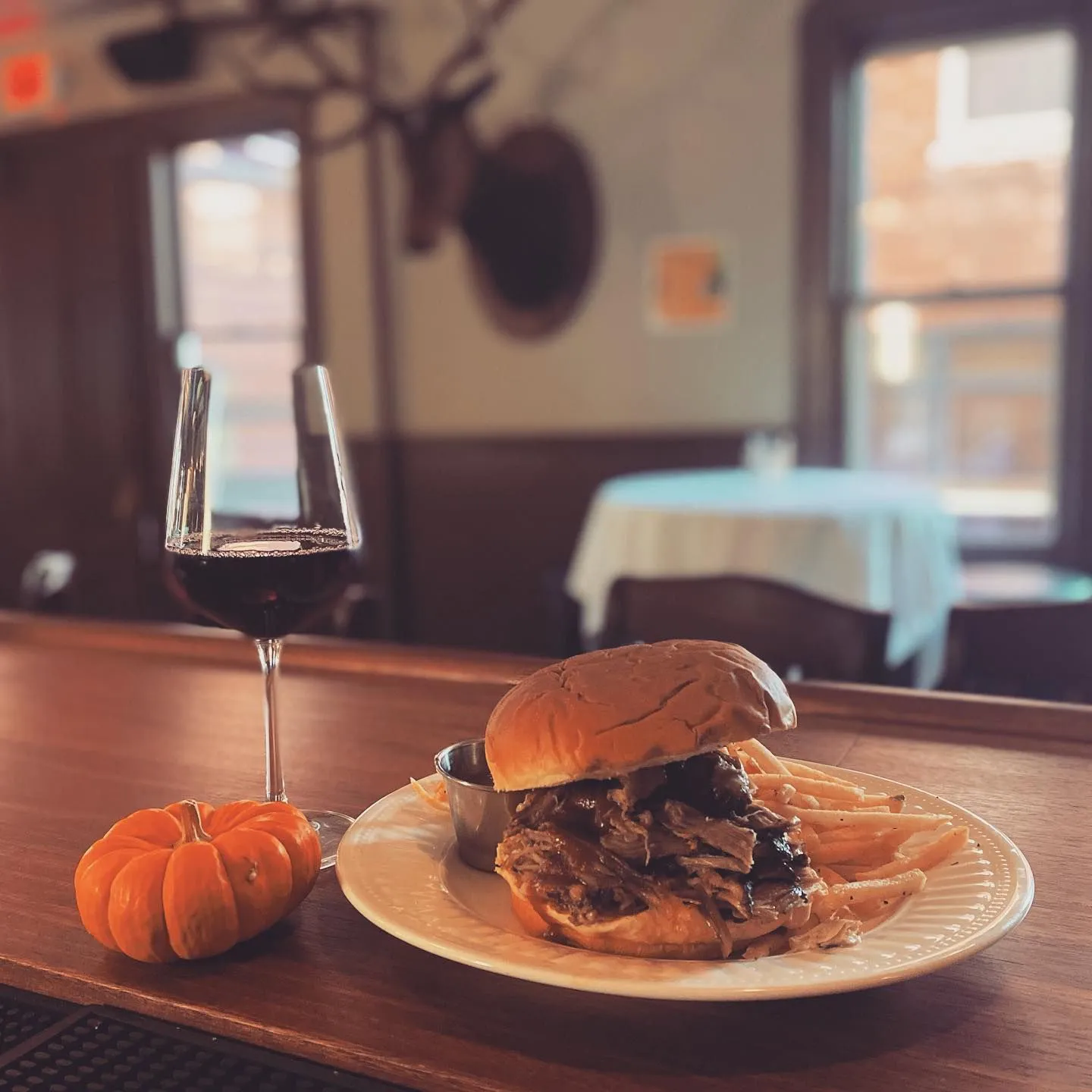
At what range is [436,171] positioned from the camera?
4.67m

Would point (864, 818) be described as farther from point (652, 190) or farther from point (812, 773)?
point (652, 190)

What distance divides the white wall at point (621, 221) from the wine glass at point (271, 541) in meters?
3.65

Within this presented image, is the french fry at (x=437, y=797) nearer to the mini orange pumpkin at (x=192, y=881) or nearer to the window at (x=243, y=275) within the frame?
the mini orange pumpkin at (x=192, y=881)

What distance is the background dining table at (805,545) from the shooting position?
296 cm

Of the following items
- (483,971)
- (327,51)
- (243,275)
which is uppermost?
(327,51)

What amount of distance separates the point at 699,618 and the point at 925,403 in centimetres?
301

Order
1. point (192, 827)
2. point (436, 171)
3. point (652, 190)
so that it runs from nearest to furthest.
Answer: point (192, 827)
point (652, 190)
point (436, 171)

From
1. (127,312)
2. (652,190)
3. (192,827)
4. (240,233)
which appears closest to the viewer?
(192,827)

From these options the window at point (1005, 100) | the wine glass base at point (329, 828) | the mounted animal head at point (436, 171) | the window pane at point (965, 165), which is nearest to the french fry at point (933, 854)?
the wine glass base at point (329, 828)

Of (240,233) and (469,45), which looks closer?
(469,45)

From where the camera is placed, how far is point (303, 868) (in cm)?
68

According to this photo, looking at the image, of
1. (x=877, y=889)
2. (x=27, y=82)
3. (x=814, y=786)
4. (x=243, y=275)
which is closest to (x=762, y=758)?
(x=814, y=786)

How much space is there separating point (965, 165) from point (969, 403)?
2.88 feet

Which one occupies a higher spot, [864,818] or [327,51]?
[327,51]
